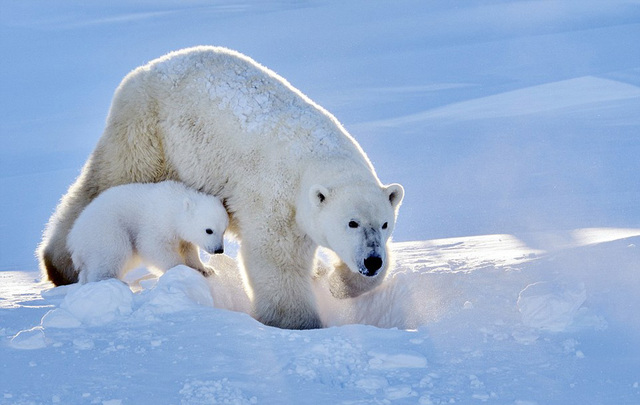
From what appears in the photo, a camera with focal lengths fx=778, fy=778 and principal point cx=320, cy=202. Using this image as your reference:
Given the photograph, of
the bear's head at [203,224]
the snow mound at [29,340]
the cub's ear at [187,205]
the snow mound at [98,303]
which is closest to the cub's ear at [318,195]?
the bear's head at [203,224]

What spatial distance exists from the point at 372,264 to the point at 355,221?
0.98 feet

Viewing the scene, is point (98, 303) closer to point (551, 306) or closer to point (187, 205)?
point (187, 205)

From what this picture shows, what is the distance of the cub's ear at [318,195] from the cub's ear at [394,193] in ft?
1.30

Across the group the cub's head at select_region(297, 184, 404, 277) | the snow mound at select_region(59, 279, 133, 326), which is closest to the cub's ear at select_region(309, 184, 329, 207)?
the cub's head at select_region(297, 184, 404, 277)

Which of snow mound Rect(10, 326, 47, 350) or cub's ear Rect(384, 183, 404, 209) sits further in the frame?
cub's ear Rect(384, 183, 404, 209)

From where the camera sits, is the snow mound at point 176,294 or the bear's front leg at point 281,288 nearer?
the snow mound at point 176,294

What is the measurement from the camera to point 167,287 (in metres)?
4.23

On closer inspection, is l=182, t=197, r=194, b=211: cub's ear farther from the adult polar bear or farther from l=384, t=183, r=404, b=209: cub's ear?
l=384, t=183, r=404, b=209: cub's ear

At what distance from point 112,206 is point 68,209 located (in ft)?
3.19

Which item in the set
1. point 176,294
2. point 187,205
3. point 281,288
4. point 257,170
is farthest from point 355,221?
point 187,205

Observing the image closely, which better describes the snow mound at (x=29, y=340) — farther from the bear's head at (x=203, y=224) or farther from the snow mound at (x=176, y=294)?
Answer: the bear's head at (x=203, y=224)

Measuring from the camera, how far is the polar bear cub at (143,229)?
511 centimetres

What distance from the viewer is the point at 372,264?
14.3ft

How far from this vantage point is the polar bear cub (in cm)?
511
